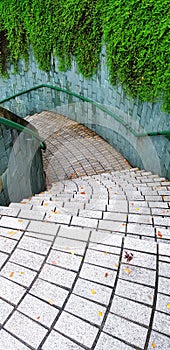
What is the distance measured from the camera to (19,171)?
13.3 feet

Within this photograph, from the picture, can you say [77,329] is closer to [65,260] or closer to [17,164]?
[65,260]

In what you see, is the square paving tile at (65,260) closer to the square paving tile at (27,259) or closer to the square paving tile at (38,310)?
the square paving tile at (27,259)

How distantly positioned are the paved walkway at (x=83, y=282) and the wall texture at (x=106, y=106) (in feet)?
8.50

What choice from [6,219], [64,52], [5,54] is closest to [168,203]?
[6,219]

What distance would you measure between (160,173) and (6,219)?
3437 mm

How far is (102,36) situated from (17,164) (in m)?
3.47

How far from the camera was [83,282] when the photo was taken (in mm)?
1884

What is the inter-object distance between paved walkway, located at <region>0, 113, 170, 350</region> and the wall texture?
8.50ft

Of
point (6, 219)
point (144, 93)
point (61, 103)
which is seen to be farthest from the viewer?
point (61, 103)

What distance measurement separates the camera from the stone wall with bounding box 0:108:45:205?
3539mm

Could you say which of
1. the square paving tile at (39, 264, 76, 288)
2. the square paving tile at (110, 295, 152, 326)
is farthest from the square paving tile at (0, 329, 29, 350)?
the square paving tile at (110, 295, 152, 326)

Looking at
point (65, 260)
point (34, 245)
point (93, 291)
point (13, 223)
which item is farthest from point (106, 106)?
point (93, 291)

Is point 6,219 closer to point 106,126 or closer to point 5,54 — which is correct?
point 106,126

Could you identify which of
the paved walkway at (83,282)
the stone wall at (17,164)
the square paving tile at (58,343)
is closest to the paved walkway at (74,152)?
the stone wall at (17,164)
